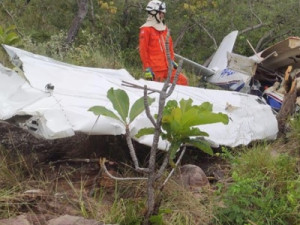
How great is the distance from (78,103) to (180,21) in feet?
23.1

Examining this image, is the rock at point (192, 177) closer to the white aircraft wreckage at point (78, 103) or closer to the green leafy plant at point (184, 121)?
the white aircraft wreckage at point (78, 103)

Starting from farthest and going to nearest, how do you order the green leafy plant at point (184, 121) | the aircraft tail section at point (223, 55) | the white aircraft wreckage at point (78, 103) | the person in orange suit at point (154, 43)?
1. the aircraft tail section at point (223, 55)
2. the person in orange suit at point (154, 43)
3. the white aircraft wreckage at point (78, 103)
4. the green leafy plant at point (184, 121)

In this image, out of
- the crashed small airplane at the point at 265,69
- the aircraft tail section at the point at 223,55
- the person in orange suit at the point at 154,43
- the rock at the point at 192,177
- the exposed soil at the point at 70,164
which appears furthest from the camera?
the aircraft tail section at the point at 223,55

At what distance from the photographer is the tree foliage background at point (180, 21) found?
9945 mm

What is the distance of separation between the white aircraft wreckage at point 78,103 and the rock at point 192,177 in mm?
287

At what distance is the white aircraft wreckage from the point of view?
350 centimetres

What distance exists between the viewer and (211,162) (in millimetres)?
4480

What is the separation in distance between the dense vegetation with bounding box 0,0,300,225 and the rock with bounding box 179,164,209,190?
0.52ft

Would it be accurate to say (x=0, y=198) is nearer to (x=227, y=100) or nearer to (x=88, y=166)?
(x=88, y=166)

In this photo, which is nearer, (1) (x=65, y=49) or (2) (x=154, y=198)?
(2) (x=154, y=198)

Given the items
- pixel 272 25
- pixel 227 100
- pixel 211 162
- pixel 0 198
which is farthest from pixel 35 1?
pixel 0 198

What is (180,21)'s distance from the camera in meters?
10.5

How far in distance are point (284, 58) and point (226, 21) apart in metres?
4.16

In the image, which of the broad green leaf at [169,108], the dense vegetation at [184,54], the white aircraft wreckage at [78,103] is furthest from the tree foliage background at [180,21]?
the broad green leaf at [169,108]
